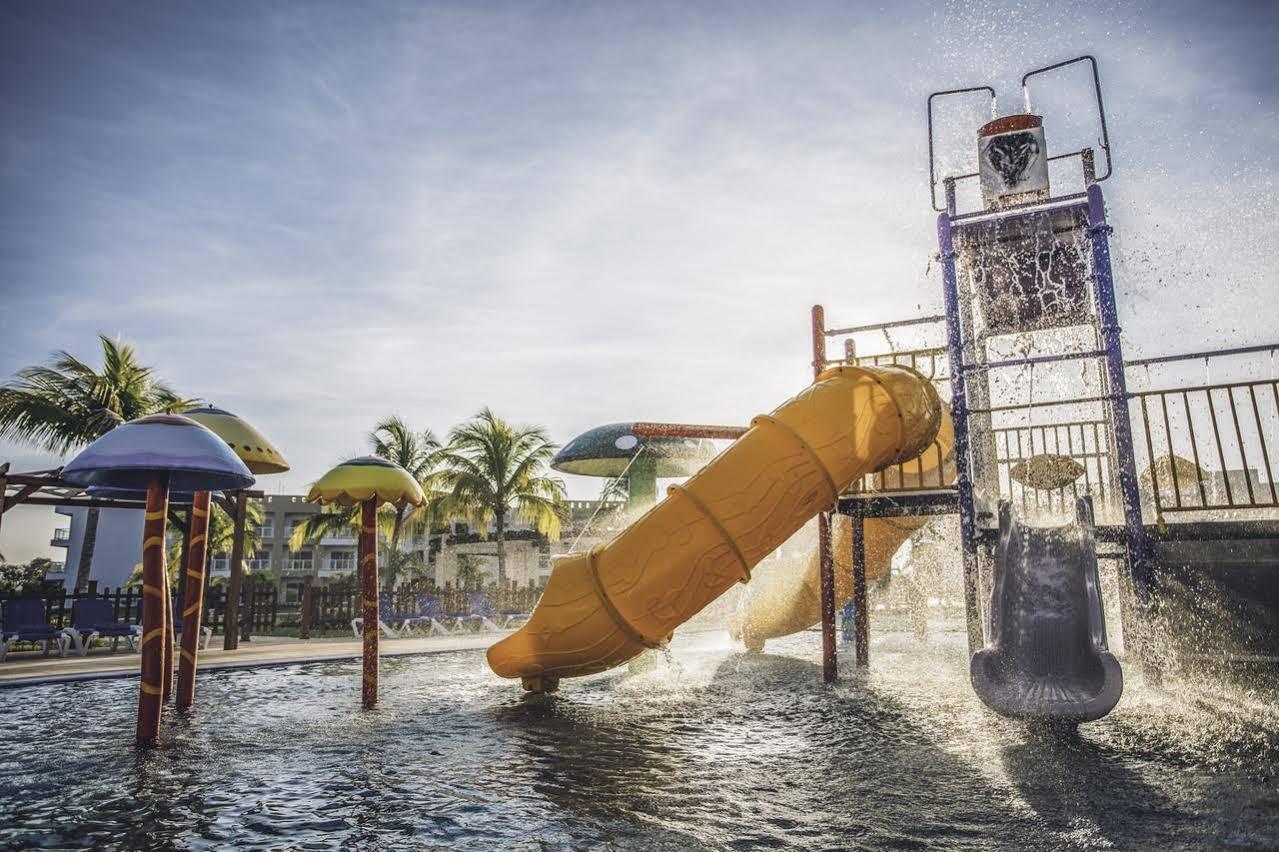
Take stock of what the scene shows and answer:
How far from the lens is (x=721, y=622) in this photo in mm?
22172

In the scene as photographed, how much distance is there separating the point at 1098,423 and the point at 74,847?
1044 cm

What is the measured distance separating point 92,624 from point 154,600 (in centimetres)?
962

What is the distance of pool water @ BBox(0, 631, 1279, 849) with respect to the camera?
325 centimetres

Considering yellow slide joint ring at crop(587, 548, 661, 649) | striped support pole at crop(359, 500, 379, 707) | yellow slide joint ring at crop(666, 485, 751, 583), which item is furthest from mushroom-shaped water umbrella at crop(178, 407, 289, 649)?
yellow slide joint ring at crop(666, 485, 751, 583)

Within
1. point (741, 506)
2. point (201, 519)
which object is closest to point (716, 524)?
point (741, 506)

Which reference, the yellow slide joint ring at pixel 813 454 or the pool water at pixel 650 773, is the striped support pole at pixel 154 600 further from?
the yellow slide joint ring at pixel 813 454

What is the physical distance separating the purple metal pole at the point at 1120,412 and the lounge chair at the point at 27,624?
1563 centimetres

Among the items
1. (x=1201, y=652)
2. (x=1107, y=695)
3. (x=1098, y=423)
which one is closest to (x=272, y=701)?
(x=1107, y=695)

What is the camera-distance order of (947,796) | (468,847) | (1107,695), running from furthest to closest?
(1107,695), (947,796), (468,847)

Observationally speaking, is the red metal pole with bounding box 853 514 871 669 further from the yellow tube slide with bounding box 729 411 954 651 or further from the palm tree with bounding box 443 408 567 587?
the palm tree with bounding box 443 408 567 587

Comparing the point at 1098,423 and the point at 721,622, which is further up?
the point at 1098,423

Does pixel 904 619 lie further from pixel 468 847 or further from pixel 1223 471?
pixel 468 847

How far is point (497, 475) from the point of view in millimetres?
27547

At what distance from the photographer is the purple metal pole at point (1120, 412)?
6.17 m
